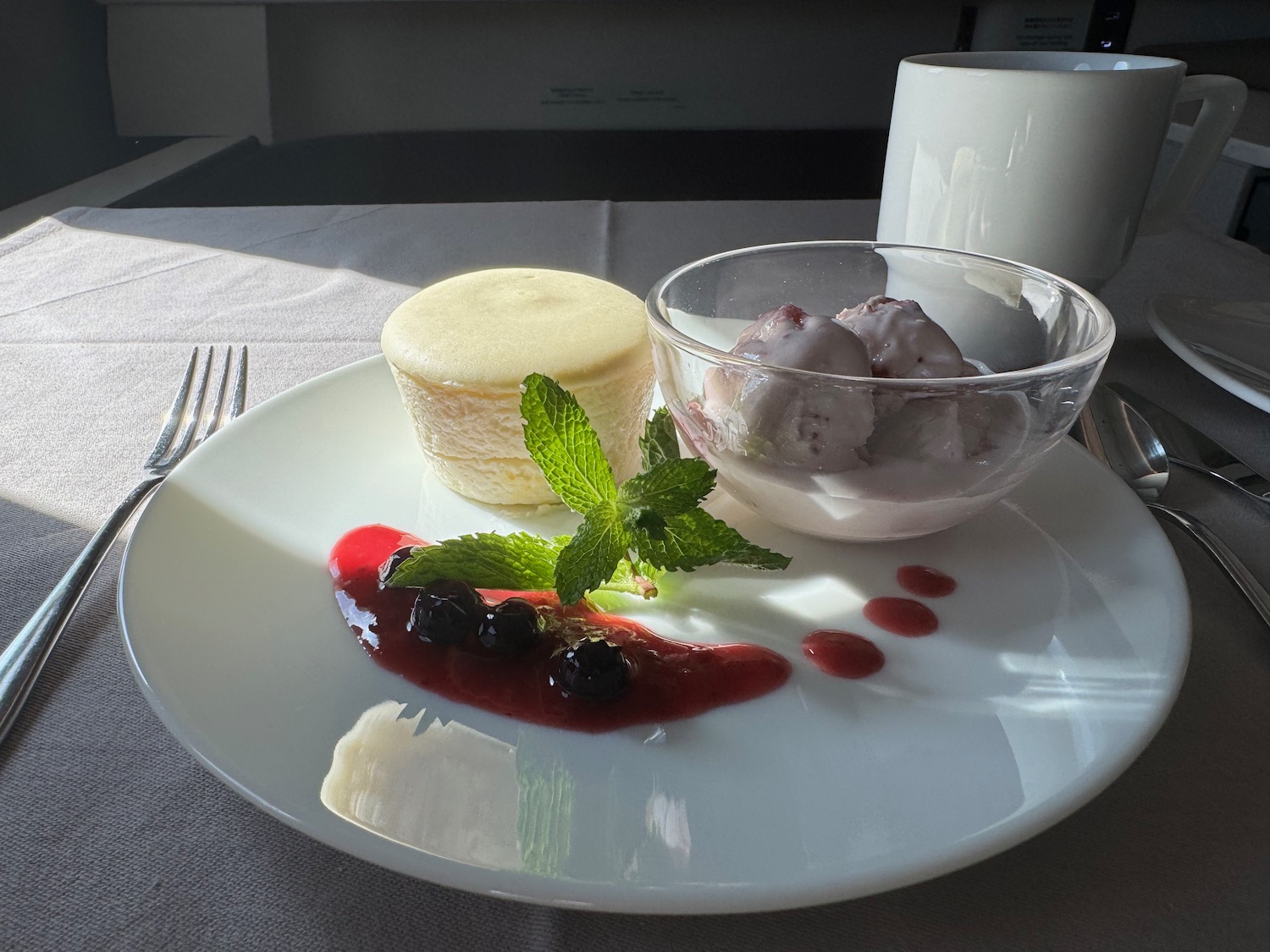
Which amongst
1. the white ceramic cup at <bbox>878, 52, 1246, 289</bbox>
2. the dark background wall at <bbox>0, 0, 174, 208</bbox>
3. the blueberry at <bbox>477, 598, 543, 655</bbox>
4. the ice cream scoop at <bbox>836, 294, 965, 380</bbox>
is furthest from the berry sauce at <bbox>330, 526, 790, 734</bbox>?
the dark background wall at <bbox>0, 0, 174, 208</bbox>

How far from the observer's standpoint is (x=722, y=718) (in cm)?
53

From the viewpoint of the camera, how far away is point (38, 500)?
0.82 m

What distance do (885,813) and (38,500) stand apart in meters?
0.77

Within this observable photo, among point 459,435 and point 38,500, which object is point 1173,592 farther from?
point 38,500

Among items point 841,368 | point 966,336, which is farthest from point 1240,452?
point 841,368

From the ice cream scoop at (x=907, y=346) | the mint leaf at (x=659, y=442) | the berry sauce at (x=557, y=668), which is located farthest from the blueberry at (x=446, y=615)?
the ice cream scoop at (x=907, y=346)

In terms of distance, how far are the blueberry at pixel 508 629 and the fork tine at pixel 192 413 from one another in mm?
457

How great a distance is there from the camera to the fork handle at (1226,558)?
0.64m

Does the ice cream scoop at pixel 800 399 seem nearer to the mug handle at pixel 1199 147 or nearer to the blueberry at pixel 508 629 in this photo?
the blueberry at pixel 508 629

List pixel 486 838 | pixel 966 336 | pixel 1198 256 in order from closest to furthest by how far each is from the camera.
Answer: pixel 486 838, pixel 966 336, pixel 1198 256

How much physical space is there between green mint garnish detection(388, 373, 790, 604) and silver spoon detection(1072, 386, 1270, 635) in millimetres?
326

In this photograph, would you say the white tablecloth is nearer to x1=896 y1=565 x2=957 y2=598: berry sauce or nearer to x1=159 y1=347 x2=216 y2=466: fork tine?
x1=159 y1=347 x2=216 y2=466: fork tine

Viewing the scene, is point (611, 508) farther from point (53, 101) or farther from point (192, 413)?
point (53, 101)

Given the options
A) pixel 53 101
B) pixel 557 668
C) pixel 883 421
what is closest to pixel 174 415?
pixel 557 668
